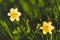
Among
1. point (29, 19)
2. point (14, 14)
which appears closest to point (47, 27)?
point (29, 19)

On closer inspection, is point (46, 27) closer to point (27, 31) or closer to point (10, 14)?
point (27, 31)

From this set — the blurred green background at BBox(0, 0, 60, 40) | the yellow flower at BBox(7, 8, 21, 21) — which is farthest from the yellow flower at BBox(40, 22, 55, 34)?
the yellow flower at BBox(7, 8, 21, 21)

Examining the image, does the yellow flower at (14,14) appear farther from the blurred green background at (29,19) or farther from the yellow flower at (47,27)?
the yellow flower at (47,27)

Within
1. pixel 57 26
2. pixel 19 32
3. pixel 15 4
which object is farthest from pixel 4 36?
pixel 57 26

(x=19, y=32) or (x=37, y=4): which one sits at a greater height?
(x=37, y=4)

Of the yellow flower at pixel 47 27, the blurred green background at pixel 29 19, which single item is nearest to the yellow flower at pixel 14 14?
the blurred green background at pixel 29 19

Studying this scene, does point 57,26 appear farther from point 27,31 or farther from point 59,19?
point 27,31

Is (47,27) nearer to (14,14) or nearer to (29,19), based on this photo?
(29,19)

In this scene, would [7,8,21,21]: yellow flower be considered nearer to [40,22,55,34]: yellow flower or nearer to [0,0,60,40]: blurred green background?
[0,0,60,40]: blurred green background
